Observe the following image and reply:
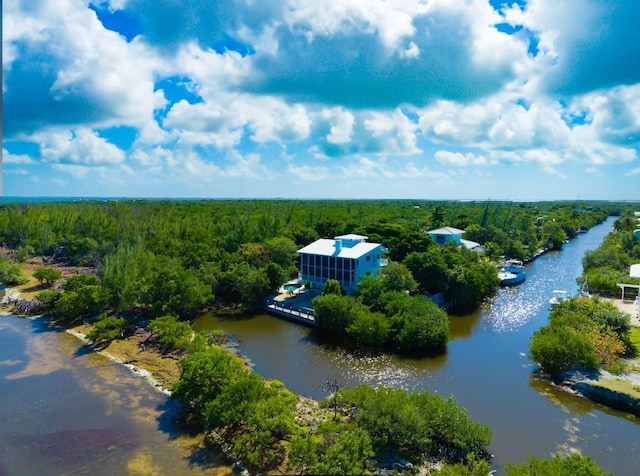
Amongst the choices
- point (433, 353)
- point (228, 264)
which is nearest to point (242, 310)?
point (228, 264)

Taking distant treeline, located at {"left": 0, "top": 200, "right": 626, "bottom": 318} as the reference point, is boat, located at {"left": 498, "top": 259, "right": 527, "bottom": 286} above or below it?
below

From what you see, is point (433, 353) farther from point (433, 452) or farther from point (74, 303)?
point (74, 303)

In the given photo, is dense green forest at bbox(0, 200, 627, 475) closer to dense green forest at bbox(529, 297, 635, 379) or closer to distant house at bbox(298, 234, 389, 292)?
distant house at bbox(298, 234, 389, 292)

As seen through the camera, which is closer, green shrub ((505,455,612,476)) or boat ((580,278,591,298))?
green shrub ((505,455,612,476))

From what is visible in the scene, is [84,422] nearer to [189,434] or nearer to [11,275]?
[189,434]

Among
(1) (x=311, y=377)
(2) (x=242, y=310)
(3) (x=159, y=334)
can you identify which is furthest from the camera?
(2) (x=242, y=310)

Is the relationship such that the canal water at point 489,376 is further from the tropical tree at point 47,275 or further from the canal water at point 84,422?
the tropical tree at point 47,275

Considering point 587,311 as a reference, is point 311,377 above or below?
below

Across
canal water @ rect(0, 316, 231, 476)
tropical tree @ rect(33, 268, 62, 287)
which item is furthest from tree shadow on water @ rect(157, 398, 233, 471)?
tropical tree @ rect(33, 268, 62, 287)
